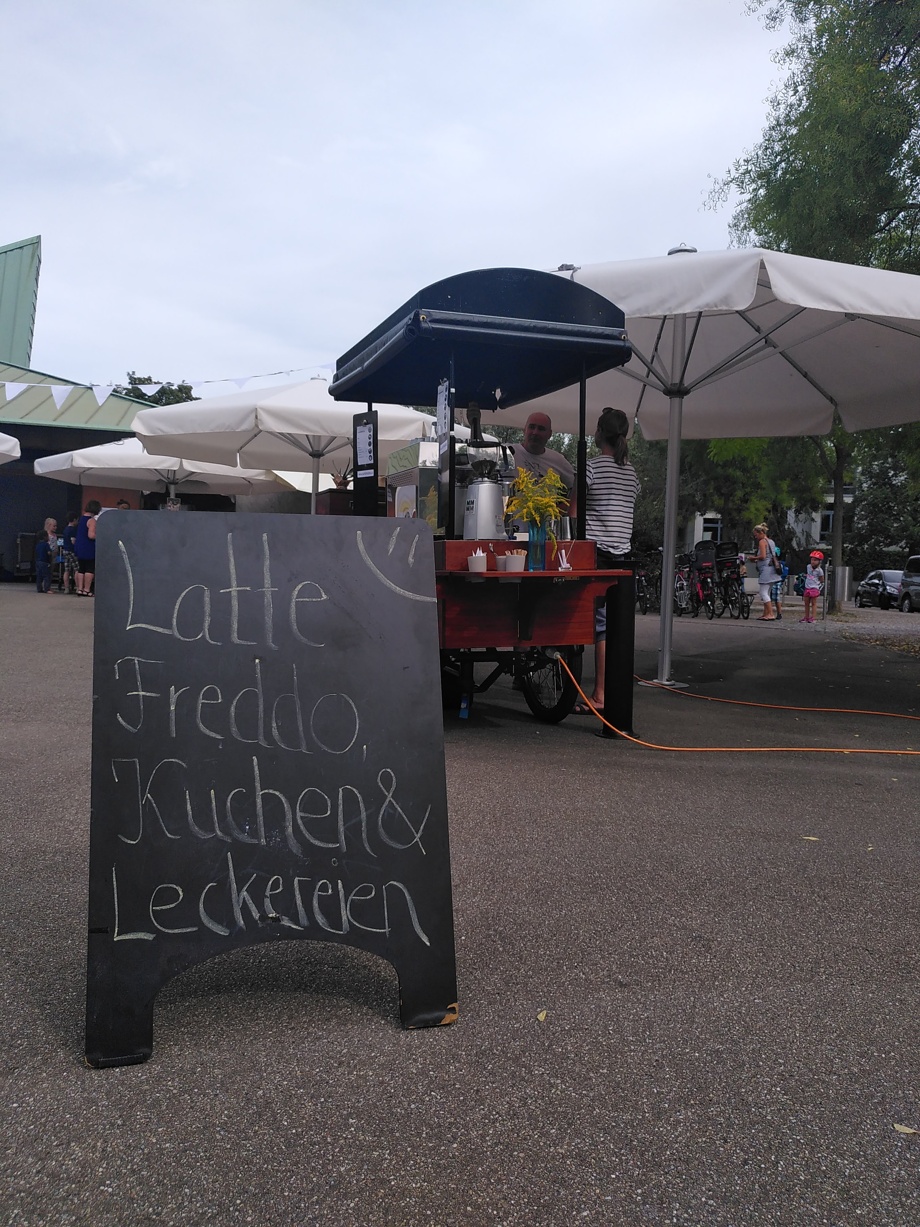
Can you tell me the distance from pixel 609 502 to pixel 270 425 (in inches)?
197

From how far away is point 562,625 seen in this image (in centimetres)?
604

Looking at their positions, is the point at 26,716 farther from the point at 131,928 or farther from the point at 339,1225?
the point at 339,1225

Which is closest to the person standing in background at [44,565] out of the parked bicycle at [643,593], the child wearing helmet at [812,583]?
the parked bicycle at [643,593]

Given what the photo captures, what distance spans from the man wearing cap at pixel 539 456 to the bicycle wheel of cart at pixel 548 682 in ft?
3.53

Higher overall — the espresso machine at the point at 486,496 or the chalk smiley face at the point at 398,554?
the espresso machine at the point at 486,496

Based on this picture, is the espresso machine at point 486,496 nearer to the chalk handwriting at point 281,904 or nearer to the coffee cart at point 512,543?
the coffee cart at point 512,543

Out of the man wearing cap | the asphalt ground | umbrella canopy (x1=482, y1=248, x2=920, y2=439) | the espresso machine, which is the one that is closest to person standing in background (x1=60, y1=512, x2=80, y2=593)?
umbrella canopy (x1=482, y1=248, x2=920, y2=439)

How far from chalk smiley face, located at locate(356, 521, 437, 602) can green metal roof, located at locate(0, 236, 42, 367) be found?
113 feet

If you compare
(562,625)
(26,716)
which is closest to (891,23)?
(562,625)

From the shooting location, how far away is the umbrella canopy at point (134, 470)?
17.9m

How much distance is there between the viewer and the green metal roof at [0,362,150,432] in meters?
26.3

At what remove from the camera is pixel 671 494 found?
9.06 meters

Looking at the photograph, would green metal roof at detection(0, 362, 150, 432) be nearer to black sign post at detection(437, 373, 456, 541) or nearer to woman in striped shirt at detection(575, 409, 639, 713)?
woman in striped shirt at detection(575, 409, 639, 713)

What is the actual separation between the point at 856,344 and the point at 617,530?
11.9ft
